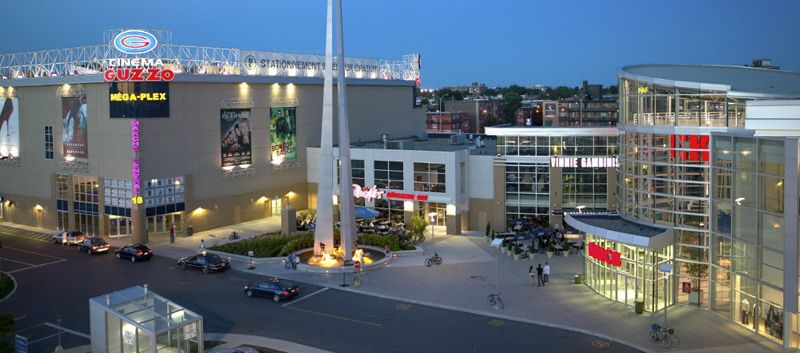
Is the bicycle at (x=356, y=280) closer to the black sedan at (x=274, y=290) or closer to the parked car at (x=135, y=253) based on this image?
the black sedan at (x=274, y=290)

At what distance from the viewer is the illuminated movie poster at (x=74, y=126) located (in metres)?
60.4

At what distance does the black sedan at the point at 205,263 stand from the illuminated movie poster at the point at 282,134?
2156 centimetres

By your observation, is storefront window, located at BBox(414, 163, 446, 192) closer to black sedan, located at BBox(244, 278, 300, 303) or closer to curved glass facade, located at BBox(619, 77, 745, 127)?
curved glass facade, located at BBox(619, 77, 745, 127)

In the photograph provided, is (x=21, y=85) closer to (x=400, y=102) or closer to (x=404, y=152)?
(x=404, y=152)

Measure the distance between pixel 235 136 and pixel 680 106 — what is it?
39.2 m

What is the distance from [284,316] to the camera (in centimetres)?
3747

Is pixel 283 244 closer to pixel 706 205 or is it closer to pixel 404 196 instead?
pixel 404 196

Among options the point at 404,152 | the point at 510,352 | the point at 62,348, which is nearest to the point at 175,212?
the point at 404,152

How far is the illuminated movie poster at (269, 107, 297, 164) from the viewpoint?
226ft

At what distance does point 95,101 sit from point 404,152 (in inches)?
996

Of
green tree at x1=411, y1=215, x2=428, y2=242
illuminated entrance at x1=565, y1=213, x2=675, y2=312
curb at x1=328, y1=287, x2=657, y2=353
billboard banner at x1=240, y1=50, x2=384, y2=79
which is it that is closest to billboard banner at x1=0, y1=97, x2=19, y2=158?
billboard banner at x1=240, y1=50, x2=384, y2=79

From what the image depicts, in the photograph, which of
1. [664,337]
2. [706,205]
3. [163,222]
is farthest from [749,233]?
[163,222]

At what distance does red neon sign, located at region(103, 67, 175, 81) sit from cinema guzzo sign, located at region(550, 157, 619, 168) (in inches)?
1221

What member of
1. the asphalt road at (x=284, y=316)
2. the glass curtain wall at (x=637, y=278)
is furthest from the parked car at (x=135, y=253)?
the glass curtain wall at (x=637, y=278)
